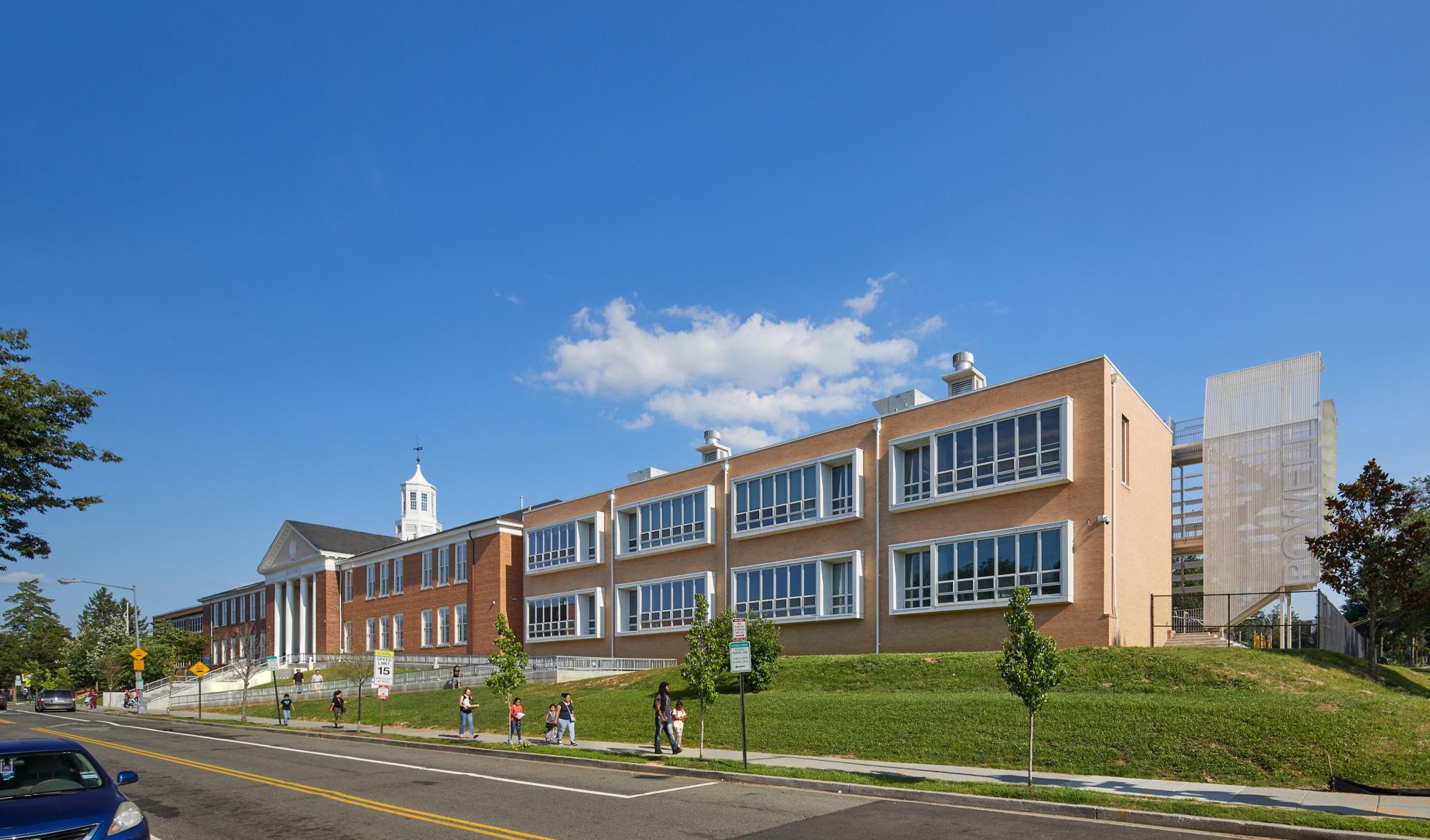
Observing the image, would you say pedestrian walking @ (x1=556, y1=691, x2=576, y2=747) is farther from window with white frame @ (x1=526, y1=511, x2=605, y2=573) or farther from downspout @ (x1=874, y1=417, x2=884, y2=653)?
window with white frame @ (x1=526, y1=511, x2=605, y2=573)

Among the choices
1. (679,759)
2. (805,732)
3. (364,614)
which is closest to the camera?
(679,759)

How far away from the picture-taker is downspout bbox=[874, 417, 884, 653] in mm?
31906

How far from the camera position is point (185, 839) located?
40.3 feet

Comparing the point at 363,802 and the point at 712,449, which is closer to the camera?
the point at 363,802

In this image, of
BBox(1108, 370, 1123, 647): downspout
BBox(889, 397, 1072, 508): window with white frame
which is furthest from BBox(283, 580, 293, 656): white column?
BBox(1108, 370, 1123, 647): downspout

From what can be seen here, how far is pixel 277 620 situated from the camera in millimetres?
77500

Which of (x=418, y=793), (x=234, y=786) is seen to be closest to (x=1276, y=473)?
(x=418, y=793)

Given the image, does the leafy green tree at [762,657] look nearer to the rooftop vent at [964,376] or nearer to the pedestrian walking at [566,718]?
the pedestrian walking at [566,718]

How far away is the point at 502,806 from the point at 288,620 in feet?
228

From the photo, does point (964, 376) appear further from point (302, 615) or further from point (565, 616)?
point (302, 615)

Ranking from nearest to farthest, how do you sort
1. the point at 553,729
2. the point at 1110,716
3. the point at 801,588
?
the point at 1110,716, the point at 553,729, the point at 801,588

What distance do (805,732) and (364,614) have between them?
52744 millimetres

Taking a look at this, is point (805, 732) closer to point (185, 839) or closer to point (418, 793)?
point (418, 793)

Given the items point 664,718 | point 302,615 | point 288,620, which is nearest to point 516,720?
point 664,718
